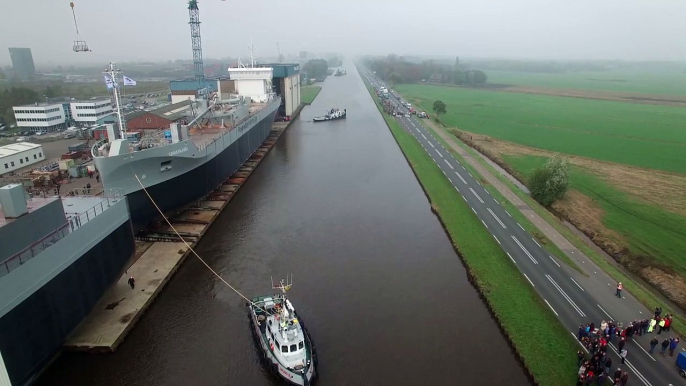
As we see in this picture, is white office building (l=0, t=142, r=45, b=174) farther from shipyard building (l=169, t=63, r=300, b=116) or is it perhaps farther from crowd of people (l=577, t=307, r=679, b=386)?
crowd of people (l=577, t=307, r=679, b=386)

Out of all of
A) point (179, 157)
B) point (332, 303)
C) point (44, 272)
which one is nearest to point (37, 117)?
point (179, 157)

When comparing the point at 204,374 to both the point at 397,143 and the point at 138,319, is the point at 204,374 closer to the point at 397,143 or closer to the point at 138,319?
the point at 138,319

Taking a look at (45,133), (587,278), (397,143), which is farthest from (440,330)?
(45,133)

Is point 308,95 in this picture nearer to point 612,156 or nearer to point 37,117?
point 37,117

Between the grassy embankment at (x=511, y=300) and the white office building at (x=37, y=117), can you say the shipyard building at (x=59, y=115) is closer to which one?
the white office building at (x=37, y=117)

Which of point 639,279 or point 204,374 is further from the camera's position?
point 639,279
